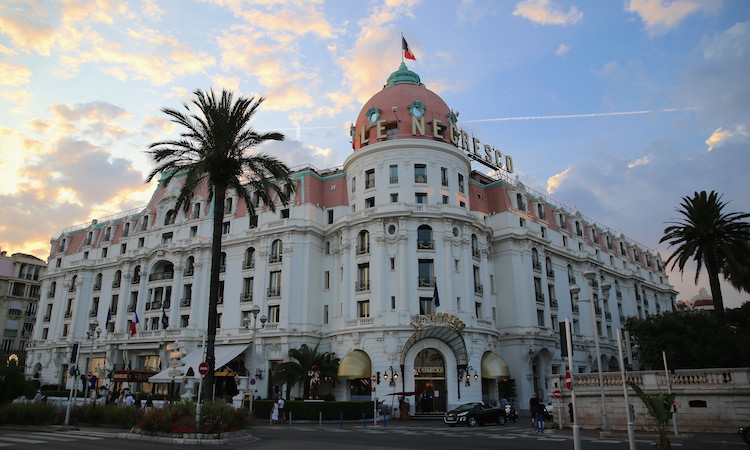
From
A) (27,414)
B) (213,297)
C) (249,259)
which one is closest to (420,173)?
(249,259)

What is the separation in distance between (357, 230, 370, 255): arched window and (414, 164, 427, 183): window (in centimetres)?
686

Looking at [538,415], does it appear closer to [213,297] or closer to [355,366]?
[213,297]

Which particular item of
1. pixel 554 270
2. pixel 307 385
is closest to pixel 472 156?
pixel 554 270

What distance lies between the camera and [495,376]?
4625 cm

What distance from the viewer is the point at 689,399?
2756cm

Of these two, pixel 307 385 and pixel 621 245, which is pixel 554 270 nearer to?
pixel 621 245

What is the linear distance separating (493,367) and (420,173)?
18.9 meters

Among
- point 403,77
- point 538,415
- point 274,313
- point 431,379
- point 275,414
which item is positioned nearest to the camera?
point 538,415

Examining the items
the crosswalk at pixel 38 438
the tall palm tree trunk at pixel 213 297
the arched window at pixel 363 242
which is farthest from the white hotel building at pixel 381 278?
the crosswalk at pixel 38 438

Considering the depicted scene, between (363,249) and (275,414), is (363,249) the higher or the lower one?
the higher one

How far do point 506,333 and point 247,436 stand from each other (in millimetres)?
34926

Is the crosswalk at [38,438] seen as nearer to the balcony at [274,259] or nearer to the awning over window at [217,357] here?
the awning over window at [217,357]

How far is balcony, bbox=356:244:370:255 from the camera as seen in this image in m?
48.7

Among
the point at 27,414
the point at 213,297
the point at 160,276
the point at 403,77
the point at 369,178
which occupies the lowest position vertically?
the point at 27,414
